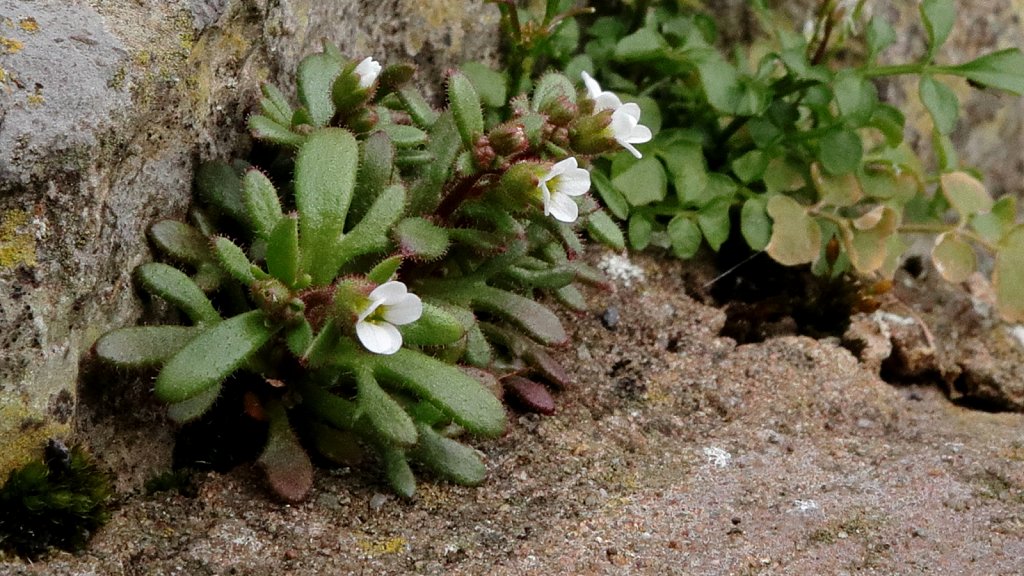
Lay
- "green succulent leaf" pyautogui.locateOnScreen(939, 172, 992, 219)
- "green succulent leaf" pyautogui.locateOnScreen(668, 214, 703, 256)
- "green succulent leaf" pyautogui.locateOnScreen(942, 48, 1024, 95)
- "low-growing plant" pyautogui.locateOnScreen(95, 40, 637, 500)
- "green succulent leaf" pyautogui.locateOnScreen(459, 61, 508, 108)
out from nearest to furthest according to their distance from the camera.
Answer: "low-growing plant" pyautogui.locateOnScreen(95, 40, 637, 500)
"green succulent leaf" pyautogui.locateOnScreen(459, 61, 508, 108)
"green succulent leaf" pyautogui.locateOnScreen(942, 48, 1024, 95)
"green succulent leaf" pyautogui.locateOnScreen(668, 214, 703, 256)
"green succulent leaf" pyautogui.locateOnScreen(939, 172, 992, 219)

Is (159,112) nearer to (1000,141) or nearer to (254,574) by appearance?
(254,574)

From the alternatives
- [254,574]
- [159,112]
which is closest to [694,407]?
[254,574]

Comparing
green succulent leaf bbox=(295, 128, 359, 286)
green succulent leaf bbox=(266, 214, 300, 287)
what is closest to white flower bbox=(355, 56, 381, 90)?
green succulent leaf bbox=(295, 128, 359, 286)

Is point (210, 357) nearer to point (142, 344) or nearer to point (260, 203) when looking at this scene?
point (142, 344)

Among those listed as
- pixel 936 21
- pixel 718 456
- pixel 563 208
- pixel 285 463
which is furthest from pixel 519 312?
pixel 936 21

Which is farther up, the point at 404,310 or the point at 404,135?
the point at 404,135

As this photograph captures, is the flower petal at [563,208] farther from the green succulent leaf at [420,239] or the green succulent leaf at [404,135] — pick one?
the green succulent leaf at [404,135]

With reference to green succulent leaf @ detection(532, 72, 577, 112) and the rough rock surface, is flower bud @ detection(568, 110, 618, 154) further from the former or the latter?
the rough rock surface
